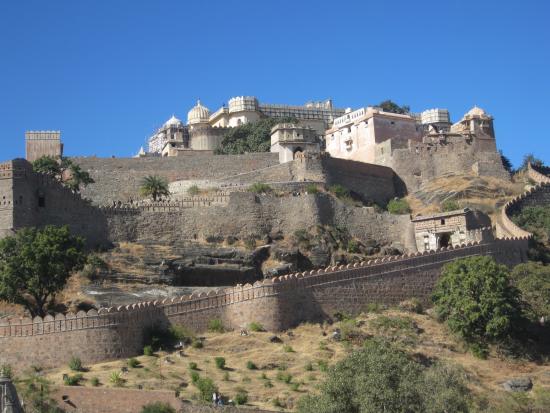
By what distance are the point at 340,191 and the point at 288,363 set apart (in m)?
31.3

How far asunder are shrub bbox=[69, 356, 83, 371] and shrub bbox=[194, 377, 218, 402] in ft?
18.5

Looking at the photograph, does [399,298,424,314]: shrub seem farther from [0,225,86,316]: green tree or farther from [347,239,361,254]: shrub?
[0,225,86,316]: green tree

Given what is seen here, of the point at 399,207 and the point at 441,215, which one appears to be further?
the point at 399,207

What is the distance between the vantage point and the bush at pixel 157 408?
1614 inches

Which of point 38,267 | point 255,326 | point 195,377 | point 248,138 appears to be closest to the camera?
point 195,377

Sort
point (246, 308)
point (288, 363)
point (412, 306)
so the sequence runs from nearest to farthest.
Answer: point (288, 363) → point (246, 308) → point (412, 306)

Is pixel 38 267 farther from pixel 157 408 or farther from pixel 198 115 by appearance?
pixel 198 115

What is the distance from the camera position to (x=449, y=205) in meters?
76.0

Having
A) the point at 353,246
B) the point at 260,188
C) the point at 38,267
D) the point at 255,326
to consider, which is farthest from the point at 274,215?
the point at 38,267

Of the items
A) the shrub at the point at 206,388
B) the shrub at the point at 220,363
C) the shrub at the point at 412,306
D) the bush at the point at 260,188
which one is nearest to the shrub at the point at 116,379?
the shrub at the point at 206,388

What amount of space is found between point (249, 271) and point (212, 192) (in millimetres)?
15135

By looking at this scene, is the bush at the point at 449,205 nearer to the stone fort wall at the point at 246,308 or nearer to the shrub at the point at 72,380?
the stone fort wall at the point at 246,308

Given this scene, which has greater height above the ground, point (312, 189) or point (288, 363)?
point (312, 189)

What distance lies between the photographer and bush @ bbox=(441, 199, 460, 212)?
75.0 m
